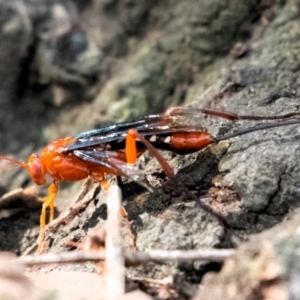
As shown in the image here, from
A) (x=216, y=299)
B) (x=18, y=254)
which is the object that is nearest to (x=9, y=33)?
(x=18, y=254)

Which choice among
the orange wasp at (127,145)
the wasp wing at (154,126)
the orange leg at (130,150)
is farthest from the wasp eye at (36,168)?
the orange leg at (130,150)

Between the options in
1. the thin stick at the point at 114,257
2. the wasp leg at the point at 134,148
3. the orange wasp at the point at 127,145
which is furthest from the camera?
the orange wasp at the point at 127,145

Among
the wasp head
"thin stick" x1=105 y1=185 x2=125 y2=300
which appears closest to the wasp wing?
the wasp head

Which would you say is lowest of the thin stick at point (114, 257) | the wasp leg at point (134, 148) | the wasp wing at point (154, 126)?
the thin stick at point (114, 257)

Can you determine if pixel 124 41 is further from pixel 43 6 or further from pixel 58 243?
pixel 58 243

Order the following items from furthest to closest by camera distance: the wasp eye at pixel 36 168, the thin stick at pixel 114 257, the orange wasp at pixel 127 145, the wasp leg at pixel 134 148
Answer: the wasp eye at pixel 36 168, the orange wasp at pixel 127 145, the wasp leg at pixel 134 148, the thin stick at pixel 114 257

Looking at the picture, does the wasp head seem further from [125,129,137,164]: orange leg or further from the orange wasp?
[125,129,137,164]: orange leg

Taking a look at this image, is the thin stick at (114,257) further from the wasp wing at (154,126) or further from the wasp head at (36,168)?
the wasp head at (36,168)

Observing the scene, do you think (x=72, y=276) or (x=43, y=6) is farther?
(x=43, y=6)

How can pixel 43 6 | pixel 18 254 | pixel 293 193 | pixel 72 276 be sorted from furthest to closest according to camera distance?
pixel 43 6
pixel 18 254
pixel 293 193
pixel 72 276
